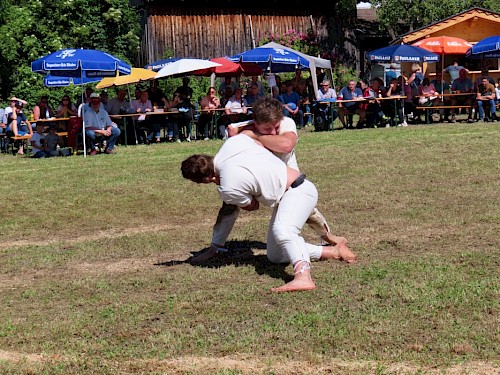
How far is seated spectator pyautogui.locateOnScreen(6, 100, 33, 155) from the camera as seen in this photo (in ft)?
65.8

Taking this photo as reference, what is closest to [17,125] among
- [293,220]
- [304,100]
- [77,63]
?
[77,63]

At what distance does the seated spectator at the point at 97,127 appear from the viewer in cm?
1886

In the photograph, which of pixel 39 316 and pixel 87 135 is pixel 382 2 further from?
pixel 39 316

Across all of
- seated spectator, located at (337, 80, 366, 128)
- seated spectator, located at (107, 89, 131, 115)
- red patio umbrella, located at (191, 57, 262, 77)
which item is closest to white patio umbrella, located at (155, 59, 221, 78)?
red patio umbrella, located at (191, 57, 262, 77)

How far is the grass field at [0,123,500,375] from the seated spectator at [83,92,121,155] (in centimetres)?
453

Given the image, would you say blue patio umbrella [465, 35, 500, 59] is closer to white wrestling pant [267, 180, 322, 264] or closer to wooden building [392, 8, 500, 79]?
wooden building [392, 8, 500, 79]

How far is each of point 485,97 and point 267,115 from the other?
16.6 meters

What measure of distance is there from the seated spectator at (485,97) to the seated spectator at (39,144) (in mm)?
11234

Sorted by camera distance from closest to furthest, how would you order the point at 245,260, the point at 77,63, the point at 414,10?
the point at 245,260 → the point at 77,63 → the point at 414,10

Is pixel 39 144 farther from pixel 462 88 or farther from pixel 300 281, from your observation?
pixel 300 281

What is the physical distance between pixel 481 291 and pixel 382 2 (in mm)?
32223

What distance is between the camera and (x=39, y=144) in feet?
62.2

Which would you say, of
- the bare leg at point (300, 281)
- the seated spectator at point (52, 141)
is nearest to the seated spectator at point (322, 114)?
the seated spectator at point (52, 141)

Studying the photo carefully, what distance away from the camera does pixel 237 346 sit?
18.3 feet
